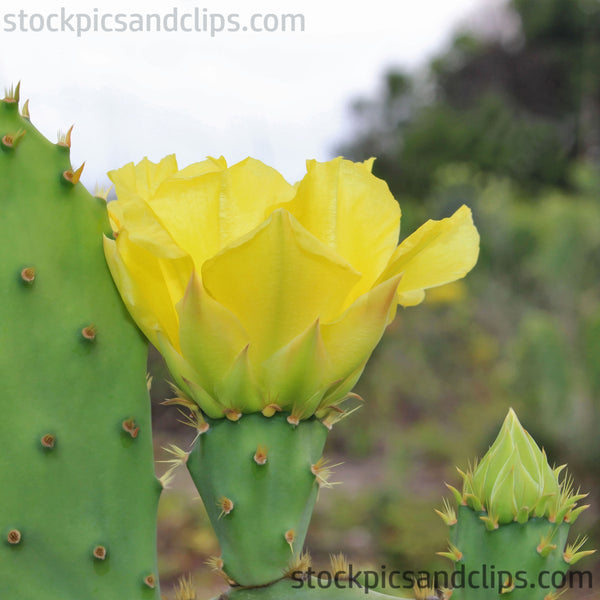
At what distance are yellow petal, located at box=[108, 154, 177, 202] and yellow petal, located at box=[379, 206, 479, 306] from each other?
159 mm

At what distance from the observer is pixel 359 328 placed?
1.35ft

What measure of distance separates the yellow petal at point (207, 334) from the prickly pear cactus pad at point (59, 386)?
8cm

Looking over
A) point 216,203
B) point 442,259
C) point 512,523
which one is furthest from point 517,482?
point 216,203

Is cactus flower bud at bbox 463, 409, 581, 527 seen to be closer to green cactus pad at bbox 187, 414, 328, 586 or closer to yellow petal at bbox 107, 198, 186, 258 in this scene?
green cactus pad at bbox 187, 414, 328, 586

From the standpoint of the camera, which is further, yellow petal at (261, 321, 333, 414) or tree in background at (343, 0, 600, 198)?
tree in background at (343, 0, 600, 198)

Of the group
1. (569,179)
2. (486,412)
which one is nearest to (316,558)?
(486,412)

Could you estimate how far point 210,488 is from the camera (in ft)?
1.48

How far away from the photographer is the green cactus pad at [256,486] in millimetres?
438

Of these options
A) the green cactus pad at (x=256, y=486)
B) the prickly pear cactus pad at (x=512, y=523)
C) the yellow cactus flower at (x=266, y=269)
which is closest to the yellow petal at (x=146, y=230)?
the yellow cactus flower at (x=266, y=269)

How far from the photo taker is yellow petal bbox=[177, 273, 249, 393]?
1.28 ft

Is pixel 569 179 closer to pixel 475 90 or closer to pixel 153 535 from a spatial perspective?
pixel 475 90

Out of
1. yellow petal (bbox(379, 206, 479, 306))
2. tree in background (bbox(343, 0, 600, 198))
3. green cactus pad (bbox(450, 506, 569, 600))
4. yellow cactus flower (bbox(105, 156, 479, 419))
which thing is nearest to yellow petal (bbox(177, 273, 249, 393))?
yellow cactus flower (bbox(105, 156, 479, 419))

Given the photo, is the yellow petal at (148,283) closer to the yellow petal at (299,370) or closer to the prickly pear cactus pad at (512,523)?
the yellow petal at (299,370)

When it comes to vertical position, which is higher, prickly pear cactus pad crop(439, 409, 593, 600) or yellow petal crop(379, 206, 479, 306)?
yellow petal crop(379, 206, 479, 306)
